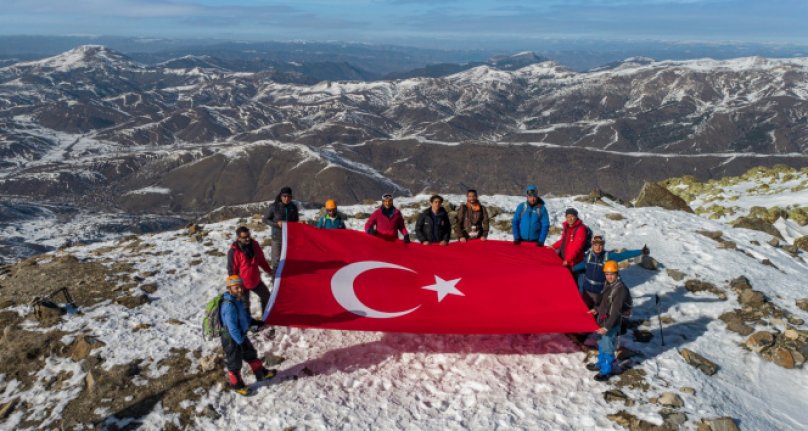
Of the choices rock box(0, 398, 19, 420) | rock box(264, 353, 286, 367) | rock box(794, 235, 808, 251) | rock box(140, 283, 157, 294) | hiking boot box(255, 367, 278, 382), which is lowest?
rock box(0, 398, 19, 420)

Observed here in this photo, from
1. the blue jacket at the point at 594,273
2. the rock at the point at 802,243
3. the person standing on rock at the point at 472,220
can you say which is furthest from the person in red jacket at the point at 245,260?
the rock at the point at 802,243

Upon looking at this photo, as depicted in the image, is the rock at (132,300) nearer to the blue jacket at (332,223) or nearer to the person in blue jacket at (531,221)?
the blue jacket at (332,223)

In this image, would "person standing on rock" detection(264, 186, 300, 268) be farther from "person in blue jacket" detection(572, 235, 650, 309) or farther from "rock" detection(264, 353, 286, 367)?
"person in blue jacket" detection(572, 235, 650, 309)

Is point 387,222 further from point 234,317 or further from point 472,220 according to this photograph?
point 234,317

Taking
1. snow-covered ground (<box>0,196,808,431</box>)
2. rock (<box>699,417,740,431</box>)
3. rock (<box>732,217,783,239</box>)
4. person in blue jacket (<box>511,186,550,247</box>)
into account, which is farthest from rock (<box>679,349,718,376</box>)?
rock (<box>732,217,783,239</box>)

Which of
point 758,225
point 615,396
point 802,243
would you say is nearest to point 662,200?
point 758,225

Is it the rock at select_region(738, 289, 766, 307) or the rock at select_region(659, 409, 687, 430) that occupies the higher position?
the rock at select_region(738, 289, 766, 307)
